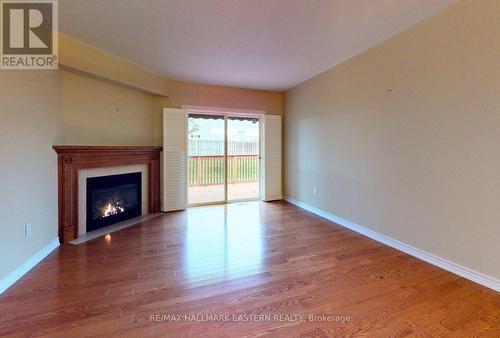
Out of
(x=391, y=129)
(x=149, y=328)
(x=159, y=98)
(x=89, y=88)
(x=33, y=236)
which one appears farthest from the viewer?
(x=159, y=98)

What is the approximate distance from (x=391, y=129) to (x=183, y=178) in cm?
355

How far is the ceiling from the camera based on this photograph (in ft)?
7.14

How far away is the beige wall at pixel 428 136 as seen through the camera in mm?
2016

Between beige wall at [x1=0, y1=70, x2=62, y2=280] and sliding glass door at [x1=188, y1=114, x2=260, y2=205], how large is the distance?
2.49m

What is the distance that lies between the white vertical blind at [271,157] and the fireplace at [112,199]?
8.54 feet

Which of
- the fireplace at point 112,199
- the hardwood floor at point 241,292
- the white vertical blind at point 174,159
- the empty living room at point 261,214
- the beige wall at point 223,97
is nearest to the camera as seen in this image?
the hardwood floor at point 241,292

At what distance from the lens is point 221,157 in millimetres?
5156

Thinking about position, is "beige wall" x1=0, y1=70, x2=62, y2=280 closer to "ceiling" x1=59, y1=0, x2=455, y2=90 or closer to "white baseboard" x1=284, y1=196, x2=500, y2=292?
"ceiling" x1=59, y1=0, x2=455, y2=90

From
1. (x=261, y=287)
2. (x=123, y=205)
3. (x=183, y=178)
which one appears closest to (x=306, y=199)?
(x=183, y=178)

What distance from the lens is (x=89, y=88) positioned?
3.30 metres

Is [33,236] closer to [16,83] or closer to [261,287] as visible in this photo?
[16,83]

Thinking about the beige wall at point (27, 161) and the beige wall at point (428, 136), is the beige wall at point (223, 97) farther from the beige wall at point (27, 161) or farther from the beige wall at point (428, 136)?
the beige wall at point (27, 161)

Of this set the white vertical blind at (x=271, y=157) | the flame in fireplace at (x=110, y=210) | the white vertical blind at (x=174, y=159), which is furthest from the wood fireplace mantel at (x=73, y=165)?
the white vertical blind at (x=271, y=157)

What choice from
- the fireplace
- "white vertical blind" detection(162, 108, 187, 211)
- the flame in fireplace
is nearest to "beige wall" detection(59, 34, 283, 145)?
"white vertical blind" detection(162, 108, 187, 211)
